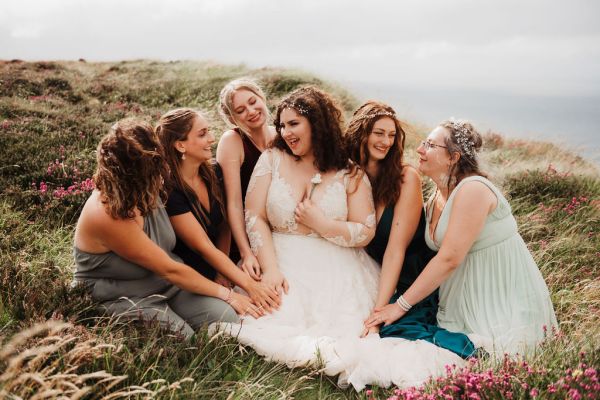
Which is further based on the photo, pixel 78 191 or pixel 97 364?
pixel 78 191

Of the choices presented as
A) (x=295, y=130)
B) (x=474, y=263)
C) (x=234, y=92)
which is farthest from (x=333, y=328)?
(x=234, y=92)

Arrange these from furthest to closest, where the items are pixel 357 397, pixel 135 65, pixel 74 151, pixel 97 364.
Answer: pixel 135 65 < pixel 74 151 < pixel 357 397 < pixel 97 364

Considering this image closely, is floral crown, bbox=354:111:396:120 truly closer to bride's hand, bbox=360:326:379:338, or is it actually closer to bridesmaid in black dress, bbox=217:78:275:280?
bridesmaid in black dress, bbox=217:78:275:280

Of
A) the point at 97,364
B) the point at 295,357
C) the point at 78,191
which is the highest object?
the point at 78,191

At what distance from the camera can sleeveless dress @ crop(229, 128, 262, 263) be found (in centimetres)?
505

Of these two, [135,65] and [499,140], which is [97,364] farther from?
[135,65]

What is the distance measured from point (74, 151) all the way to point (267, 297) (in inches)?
184

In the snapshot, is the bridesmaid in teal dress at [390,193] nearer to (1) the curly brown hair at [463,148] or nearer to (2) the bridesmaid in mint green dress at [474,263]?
(2) the bridesmaid in mint green dress at [474,263]

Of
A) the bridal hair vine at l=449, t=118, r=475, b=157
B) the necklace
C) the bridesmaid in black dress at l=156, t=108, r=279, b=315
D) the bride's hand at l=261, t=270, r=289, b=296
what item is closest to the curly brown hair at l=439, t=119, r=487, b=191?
the bridal hair vine at l=449, t=118, r=475, b=157

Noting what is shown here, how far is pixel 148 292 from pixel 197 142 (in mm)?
1382

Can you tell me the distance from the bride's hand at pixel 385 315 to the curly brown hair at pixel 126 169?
2.07 m

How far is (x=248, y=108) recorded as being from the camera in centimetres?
489

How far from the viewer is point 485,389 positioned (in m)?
2.69

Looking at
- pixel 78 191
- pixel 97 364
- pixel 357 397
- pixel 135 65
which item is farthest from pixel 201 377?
pixel 135 65
